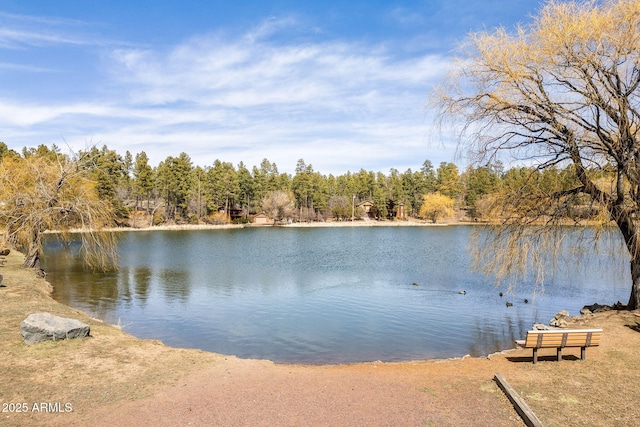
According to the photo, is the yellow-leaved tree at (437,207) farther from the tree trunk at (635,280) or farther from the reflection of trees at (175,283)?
the tree trunk at (635,280)

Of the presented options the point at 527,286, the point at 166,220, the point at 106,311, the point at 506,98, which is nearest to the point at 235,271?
the point at 106,311

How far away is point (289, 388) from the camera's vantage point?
26.1ft

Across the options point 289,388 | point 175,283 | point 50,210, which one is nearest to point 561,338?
point 289,388

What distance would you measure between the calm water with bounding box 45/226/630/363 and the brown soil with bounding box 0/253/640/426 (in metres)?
3.12

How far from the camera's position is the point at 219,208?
103688mm

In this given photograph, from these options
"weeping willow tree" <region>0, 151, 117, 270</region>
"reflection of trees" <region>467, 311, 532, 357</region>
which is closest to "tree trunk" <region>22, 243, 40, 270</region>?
"weeping willow tree" <region>0, 151, 117, 270</region>

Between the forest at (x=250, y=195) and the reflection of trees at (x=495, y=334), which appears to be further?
the forest at (x=250, y=195)

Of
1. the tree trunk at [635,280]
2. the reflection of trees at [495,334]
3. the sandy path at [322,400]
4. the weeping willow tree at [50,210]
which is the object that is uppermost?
the weeping willow tree at [50,210]

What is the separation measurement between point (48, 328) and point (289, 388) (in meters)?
6.07

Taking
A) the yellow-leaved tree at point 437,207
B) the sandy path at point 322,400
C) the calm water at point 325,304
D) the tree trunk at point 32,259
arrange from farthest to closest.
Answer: the yellow-leaved tree at point 437,207 → the tree trunk at point 32,259 → the calm water at point 325,304 → the sandy path at point 322,400

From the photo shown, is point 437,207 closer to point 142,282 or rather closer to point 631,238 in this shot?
point 142,282

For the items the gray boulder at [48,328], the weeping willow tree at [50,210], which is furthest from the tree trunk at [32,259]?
the gray boulder at [48,328]

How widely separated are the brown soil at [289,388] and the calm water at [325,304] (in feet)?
10.2

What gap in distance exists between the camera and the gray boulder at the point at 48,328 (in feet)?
30.3
